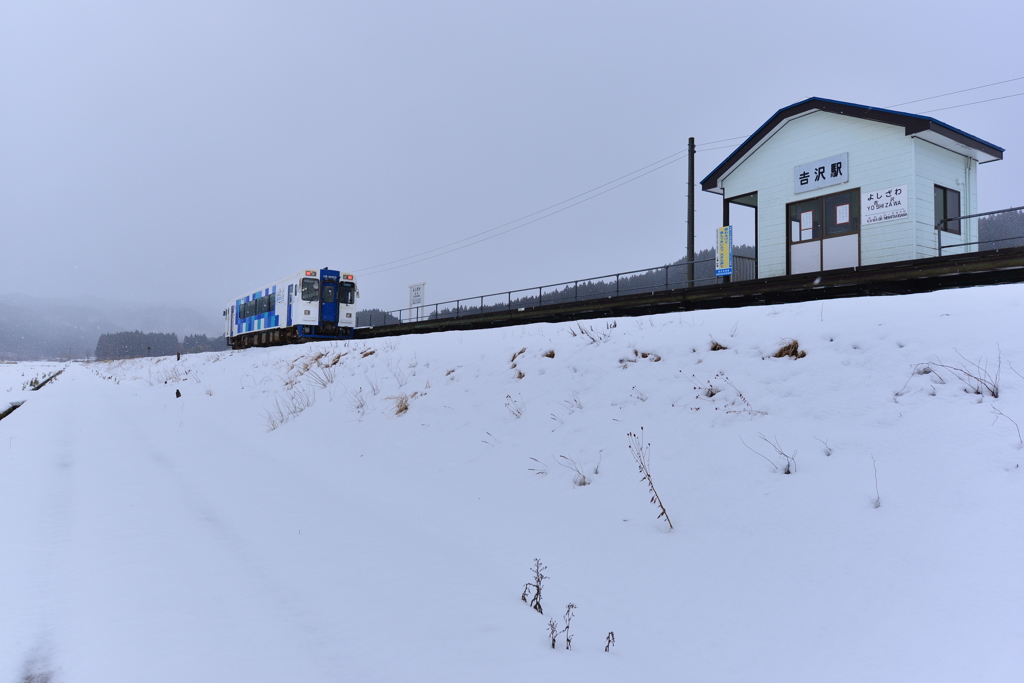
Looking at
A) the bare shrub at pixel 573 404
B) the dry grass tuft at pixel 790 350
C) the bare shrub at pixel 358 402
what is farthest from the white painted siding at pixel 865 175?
the bare shrub at pixel 358 402

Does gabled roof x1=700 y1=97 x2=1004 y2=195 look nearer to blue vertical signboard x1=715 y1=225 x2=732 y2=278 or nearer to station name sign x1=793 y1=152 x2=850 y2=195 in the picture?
station name sign x1=793 y1=152 x2=850 y2=195

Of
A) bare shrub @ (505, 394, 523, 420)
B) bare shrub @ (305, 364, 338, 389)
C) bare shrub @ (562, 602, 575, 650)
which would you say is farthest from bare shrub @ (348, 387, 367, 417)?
bare shrub @ (562, 602, 575, 650)

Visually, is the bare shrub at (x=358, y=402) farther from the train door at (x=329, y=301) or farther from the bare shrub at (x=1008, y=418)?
the train door at (x=329, y=301)

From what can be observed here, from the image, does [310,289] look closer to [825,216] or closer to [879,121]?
[825,216]

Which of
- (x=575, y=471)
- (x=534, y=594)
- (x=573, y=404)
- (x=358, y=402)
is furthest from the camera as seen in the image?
(x=358, y=402)

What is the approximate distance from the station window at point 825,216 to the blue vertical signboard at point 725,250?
193 cm

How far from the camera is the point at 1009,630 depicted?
103 inches

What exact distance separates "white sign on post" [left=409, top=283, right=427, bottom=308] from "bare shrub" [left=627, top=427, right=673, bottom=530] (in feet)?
85.3

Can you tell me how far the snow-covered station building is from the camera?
46.6 ft

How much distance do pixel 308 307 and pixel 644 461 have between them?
25416 mm

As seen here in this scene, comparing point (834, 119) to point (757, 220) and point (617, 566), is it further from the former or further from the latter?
point (617, 566)

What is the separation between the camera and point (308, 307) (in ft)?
88.8

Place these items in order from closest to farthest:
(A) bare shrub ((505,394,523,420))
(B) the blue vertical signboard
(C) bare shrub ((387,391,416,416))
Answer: (A) bare shrub ((505,394,523,420)) < (C) bare shrub ((387,391,416,416)) < (B) the blue vertical signboard

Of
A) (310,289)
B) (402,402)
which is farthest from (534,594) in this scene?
(310,289)
